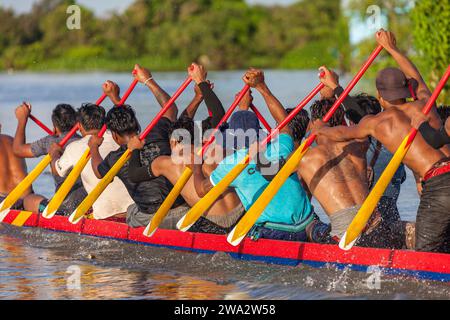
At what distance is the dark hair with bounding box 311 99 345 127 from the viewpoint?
9.69 metres

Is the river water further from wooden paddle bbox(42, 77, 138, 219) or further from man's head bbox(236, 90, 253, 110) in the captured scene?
man's head bbox(236, 90, 253, 110)

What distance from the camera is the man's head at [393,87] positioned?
8680 mm

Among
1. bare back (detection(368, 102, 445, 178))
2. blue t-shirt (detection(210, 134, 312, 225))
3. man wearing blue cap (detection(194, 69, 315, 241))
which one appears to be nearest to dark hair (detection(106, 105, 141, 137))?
man wearing blue cap (detection(194, 69, 315, 241))

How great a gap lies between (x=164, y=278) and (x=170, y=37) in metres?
62.9

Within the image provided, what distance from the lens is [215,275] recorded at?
9.67 m

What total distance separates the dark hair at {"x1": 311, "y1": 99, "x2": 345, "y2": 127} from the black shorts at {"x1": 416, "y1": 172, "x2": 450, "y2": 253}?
1455mm

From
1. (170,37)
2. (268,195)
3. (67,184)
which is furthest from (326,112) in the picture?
(170,37)

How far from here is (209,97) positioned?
34.6ft

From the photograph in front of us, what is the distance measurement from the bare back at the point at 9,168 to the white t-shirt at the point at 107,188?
3.86 feet

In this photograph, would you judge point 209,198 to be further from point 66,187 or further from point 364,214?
point 66,187

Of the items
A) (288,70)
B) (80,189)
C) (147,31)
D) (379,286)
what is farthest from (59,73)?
(379,286)

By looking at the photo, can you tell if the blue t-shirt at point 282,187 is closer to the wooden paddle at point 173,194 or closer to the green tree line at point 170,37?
the wooden paddle at point 173,194

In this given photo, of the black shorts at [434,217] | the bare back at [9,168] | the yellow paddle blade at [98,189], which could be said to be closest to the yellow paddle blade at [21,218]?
the bare back at [9,168]

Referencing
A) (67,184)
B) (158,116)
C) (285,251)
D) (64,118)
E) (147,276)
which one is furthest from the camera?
(64,118)
